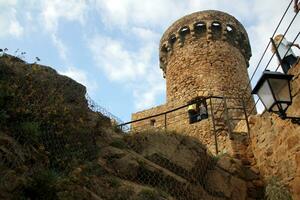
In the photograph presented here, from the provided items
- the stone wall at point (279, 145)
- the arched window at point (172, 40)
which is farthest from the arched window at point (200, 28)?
the stone wall at point (279, 145)

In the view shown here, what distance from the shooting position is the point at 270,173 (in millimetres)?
7184

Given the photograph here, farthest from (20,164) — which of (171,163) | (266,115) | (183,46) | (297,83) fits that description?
(183,46)

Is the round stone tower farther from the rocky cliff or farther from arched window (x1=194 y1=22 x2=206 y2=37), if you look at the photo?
the rocky cliff

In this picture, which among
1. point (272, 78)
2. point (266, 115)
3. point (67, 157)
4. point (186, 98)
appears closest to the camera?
point (272, 78)

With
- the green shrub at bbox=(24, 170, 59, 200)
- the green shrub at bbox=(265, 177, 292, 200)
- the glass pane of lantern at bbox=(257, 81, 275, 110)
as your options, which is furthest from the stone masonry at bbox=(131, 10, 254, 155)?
the green shrub at bbox=(24, 170, 59, 200)

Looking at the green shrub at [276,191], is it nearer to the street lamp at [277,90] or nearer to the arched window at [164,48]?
the street lamp at [277,90]

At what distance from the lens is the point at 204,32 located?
16.9 metres

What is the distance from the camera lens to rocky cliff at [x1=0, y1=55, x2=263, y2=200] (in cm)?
482

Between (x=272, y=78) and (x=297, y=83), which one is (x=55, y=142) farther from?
(x=297, y=83)

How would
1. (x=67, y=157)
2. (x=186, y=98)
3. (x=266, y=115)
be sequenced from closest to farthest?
(x=67, y=157) < (x=266, y=115) < (x=186, y=98)

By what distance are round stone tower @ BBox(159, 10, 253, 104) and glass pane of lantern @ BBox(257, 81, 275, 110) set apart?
9.72 metres

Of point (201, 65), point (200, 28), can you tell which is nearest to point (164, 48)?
point (200, 28)

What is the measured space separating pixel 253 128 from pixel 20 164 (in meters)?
4.82

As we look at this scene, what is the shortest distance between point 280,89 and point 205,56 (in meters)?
11.3
